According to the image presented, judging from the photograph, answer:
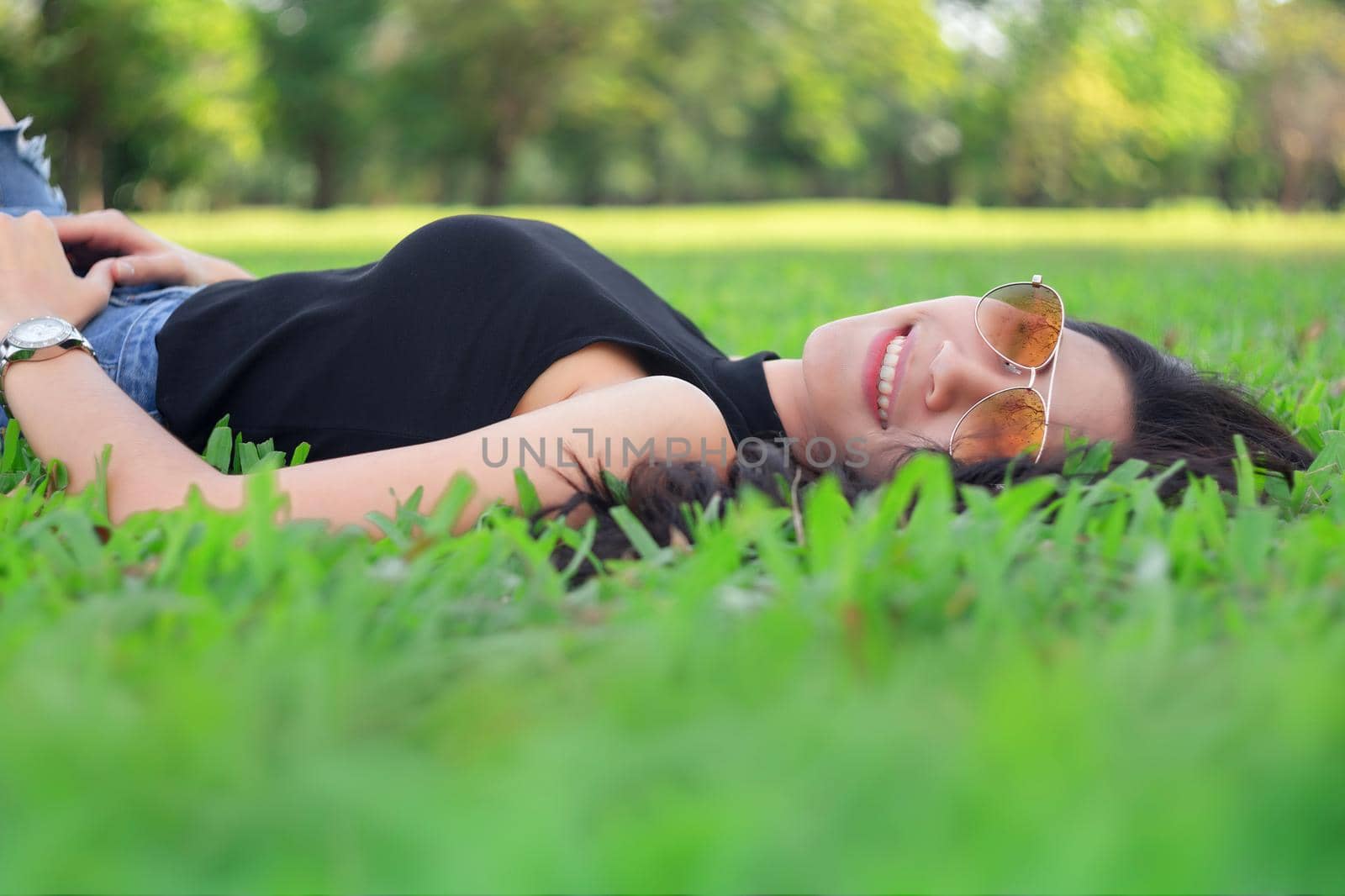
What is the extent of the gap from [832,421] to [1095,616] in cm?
109

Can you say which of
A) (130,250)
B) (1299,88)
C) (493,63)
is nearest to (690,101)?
(493,63)

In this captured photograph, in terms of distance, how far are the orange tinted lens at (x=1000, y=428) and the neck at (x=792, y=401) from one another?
1.18 feet

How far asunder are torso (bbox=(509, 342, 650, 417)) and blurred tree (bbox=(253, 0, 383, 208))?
42.7 meters

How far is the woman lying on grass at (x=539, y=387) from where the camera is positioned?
1.86m

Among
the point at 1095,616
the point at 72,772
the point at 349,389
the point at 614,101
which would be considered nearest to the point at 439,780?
the point at 72,772

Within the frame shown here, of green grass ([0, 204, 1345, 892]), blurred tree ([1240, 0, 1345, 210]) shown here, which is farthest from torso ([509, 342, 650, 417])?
blurred tree ([1240, 0, 1345, 210])

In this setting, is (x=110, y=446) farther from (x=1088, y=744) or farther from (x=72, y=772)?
(x=1088, y=744)

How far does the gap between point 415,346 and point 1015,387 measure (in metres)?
1.24

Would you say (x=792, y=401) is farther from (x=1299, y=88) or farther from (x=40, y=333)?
(x=1299, y=88)

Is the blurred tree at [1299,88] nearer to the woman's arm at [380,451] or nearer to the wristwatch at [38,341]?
the woman's arm at [380,451]

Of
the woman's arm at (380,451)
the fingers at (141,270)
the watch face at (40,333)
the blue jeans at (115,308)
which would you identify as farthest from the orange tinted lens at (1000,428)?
the fingers at (141,270)

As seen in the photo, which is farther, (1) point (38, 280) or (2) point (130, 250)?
(2) point (130, 250)

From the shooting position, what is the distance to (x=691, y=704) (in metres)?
0.99

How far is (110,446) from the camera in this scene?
1843 millimetres
